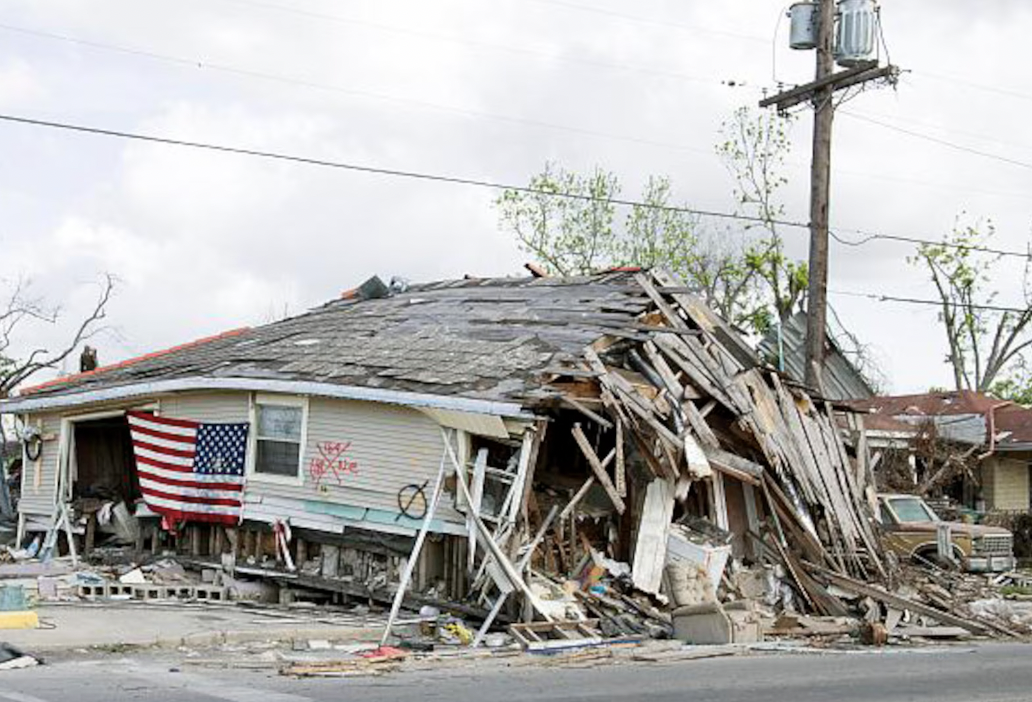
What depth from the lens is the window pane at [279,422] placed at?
64.6 ft

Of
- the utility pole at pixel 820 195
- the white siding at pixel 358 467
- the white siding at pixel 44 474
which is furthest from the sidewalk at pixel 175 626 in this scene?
the utility pole at pixel 820 195

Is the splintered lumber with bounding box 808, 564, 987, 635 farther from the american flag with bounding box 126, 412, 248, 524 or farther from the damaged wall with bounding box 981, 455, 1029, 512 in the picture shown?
the damaged wall with bounding box 981, 455, 1029, 512

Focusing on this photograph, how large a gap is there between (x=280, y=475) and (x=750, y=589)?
669 centimetres

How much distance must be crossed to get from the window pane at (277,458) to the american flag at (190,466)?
255 millimetres

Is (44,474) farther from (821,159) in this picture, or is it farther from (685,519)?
(821,159)

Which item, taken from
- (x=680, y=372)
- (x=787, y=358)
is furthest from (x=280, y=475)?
(x=787, y=358)

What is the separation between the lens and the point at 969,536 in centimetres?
2511

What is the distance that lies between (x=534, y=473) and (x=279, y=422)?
408 centimetres

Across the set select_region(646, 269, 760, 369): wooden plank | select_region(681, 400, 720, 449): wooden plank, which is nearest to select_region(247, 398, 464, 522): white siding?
select_region(681, 400, 720, 449): wooden plank

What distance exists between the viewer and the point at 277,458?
19.9 meters

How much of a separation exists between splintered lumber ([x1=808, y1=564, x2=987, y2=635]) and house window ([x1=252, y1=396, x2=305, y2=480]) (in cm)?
754

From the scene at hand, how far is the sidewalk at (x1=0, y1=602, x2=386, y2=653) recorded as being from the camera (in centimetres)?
1456

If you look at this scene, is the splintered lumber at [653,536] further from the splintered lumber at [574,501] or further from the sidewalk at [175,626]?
the sidewalk at [175,626]

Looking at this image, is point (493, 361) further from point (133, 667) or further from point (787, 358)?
point (787, 358)
